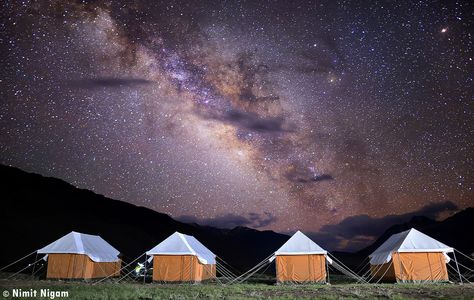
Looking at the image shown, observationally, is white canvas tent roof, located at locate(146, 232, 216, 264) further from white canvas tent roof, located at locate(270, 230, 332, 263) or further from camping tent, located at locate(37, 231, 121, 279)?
white canvas tent roof, located at locate(270, 230, 332, 263)

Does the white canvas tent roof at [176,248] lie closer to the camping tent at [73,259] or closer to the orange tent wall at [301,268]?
the camping tent at [73,259]

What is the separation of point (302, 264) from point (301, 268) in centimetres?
29

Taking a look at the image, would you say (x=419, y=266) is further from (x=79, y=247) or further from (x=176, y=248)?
(x=79, y=247)

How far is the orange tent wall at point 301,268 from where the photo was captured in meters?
24.7

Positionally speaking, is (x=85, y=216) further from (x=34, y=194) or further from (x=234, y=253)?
(x=234, y=253)

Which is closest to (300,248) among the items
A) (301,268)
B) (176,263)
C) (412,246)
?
(301,268)

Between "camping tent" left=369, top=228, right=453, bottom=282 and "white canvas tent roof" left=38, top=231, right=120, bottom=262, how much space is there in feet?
74.4

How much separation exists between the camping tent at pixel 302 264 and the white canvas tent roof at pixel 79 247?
14979 mm

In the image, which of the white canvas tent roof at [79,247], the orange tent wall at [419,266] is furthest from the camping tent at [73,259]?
the orange tent wall at [419,266]

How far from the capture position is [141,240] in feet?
292

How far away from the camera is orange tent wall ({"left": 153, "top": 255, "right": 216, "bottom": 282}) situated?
84.5ft

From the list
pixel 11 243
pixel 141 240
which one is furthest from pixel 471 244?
pixel 11 243

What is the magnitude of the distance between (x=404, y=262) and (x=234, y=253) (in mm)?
108815

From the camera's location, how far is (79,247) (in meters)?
27.5
